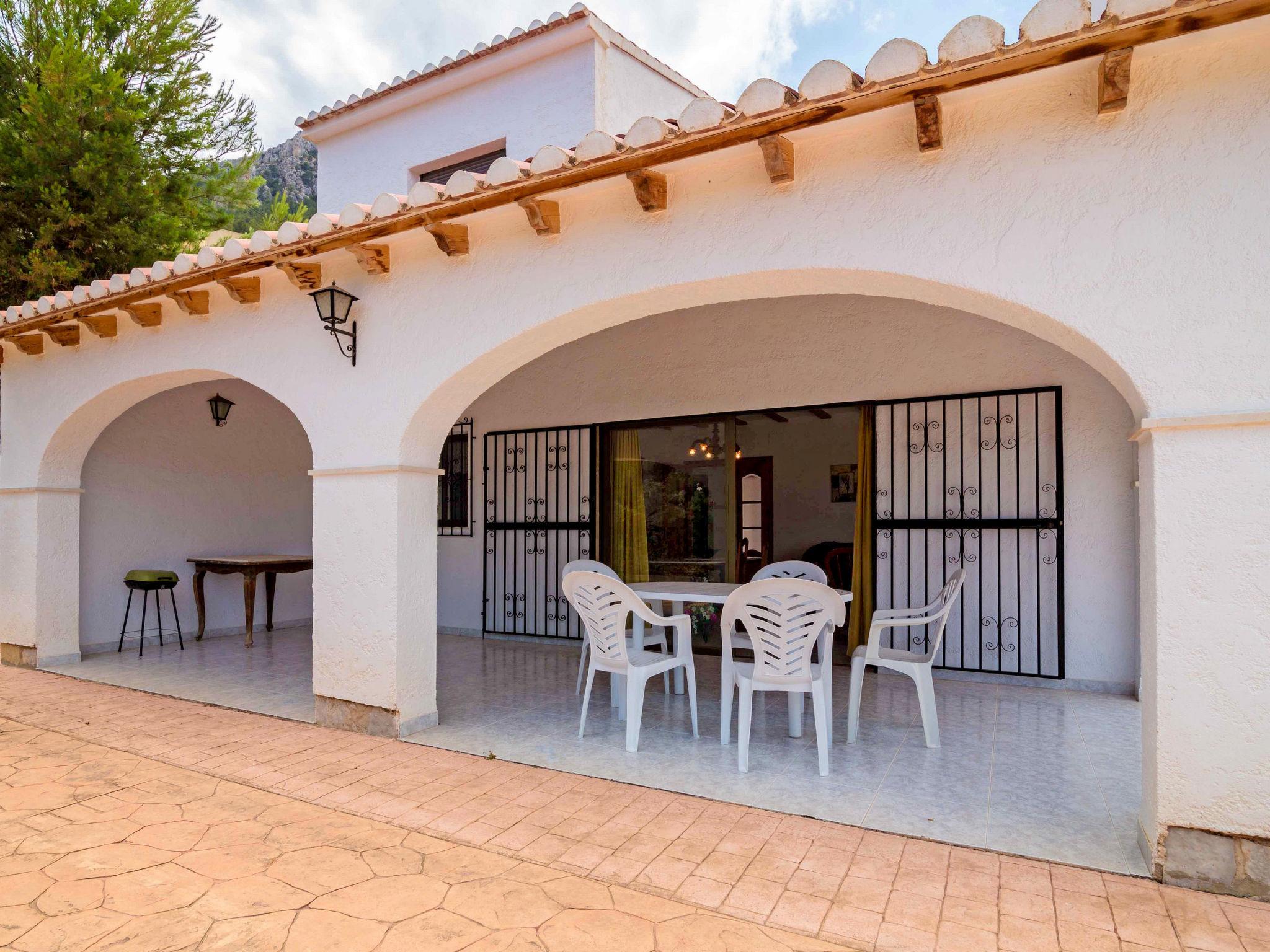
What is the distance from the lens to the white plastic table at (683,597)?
13.4 ft

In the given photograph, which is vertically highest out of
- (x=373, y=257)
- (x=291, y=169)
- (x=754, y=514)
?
(x=291, y=169)

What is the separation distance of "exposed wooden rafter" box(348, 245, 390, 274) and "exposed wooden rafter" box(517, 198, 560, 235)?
1008 mm

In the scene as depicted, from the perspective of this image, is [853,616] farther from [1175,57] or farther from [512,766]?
[1175,57]

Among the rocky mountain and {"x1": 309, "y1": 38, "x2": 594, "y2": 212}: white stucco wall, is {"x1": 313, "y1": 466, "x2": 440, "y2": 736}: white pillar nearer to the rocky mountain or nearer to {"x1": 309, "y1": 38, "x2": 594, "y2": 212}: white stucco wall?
{"x1": 309, "y1": 38, "x2": 594, "y2": 212}: white stucco wall

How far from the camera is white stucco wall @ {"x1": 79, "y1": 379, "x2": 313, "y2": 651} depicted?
6.69 meters

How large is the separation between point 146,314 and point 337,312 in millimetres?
1834

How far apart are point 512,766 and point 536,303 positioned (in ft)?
7.41

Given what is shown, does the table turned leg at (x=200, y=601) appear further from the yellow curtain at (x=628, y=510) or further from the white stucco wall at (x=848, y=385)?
the yellow curtain at (x=628, y=510)

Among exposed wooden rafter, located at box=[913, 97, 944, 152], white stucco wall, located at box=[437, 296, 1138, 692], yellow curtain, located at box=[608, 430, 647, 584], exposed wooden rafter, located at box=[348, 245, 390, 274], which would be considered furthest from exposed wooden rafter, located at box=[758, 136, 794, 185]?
yellow curtain, located at box=[608, 430, 647, 584]

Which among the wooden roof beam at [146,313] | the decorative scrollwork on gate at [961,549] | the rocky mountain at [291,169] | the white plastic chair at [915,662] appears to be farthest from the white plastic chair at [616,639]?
the rocky mountain at [291,169]

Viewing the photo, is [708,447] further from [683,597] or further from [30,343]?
[30,343]

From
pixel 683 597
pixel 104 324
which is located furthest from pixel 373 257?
pixel 104 324

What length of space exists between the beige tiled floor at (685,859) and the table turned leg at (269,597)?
13.0 feet

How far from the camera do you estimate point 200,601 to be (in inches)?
289
